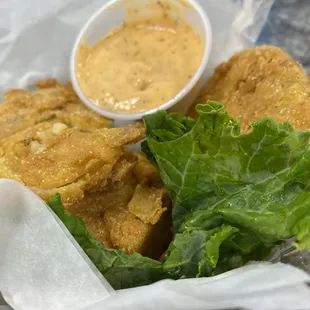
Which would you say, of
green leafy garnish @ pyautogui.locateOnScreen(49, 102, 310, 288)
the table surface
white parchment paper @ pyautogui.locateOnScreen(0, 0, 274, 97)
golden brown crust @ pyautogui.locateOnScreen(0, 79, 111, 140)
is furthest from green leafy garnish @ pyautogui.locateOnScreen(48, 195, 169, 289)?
the table surface

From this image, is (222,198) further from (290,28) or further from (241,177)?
(290,28)

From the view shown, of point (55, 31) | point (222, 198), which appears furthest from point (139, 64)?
point (222, 198)

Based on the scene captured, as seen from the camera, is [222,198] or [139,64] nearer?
[222,198]

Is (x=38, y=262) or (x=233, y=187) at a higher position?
(x=233, y=187)

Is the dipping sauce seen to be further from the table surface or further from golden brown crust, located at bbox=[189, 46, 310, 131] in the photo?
the table surface

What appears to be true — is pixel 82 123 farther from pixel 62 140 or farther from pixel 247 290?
pixel 247 290
